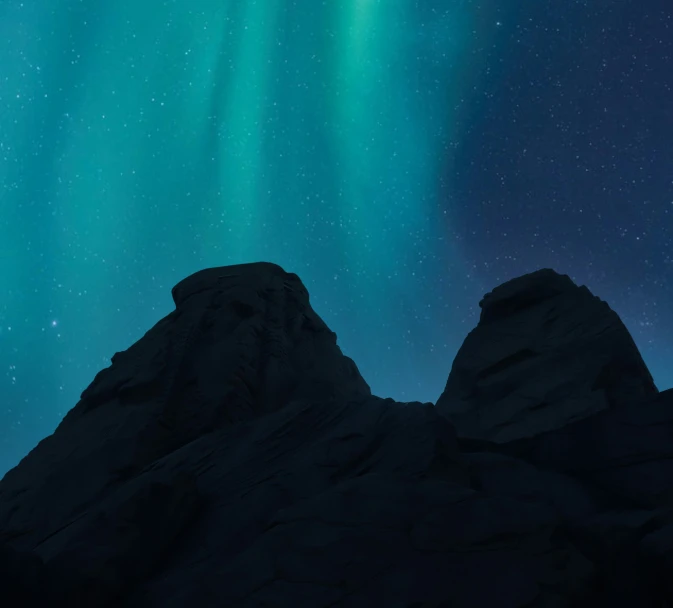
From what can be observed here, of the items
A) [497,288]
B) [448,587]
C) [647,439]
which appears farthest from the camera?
[497,288]

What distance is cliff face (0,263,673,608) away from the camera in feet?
25.8

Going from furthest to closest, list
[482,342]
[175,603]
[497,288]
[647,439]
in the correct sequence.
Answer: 1. [497,288]
2. [482,342]
3. [647,439]
4. [175,603]

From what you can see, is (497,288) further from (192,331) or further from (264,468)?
(264,468)

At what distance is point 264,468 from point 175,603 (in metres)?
3.44

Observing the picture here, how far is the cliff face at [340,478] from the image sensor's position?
7852 mm

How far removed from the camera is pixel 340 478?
33.2ft

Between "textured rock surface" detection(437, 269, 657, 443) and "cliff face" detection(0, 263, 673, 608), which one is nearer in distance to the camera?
"cliff face" detection(0, 263, 673, 608)

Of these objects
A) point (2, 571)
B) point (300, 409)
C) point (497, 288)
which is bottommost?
point (2, 571)

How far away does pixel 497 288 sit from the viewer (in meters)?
19.2

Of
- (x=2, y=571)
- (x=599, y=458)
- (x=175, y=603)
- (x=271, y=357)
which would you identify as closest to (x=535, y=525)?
(x=599, y=458)

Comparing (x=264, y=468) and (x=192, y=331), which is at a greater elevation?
(x=192, y=331)

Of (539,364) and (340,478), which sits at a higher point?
(539,364)

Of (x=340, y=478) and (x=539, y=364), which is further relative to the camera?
(x=539, y=364)

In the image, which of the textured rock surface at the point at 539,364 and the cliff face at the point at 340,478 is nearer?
the cliff face at the point at 340,478
